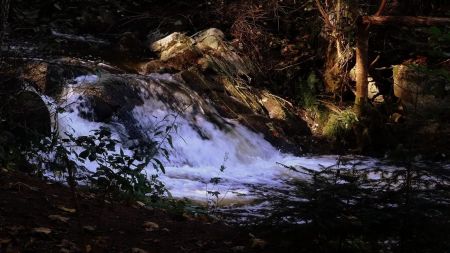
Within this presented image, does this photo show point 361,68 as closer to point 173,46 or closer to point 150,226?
point 173,46

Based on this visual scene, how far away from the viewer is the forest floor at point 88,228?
333 cm

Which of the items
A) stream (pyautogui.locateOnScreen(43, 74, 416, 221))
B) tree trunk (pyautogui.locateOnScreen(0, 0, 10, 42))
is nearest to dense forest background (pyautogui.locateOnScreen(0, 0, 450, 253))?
tree trunk (pyautogui.locateOnScreen(0, 0, 10, 42))

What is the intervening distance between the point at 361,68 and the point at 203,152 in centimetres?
437

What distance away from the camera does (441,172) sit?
3.38m

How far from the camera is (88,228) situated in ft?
12.4

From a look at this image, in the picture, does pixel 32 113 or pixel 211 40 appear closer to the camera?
pixel 32 113

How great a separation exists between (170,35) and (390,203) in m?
11.0

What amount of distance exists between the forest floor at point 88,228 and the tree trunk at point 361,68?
763cm

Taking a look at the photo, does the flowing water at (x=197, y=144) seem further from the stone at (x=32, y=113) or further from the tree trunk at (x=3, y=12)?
the tree trunk at (x=3, y=12)

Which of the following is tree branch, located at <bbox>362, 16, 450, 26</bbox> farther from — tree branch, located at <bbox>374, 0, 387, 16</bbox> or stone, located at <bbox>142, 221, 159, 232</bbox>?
stone, located at <bbox>142, 221, 159, 232</bbox>

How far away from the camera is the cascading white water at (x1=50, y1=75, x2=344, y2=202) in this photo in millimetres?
8094

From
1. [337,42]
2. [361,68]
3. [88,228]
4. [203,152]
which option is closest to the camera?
[88,228]

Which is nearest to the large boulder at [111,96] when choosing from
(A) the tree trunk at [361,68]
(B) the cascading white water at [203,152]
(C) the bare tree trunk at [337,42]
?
(B) the cascading white water at [203,152]

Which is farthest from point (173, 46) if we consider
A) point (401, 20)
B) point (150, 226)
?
point (150, 226)
